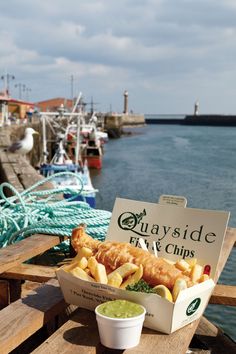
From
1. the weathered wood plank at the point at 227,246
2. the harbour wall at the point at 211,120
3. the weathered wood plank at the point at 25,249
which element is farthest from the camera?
the harbour wall at the point at 211,120

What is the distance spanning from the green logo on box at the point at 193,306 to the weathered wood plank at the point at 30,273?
1.04 m

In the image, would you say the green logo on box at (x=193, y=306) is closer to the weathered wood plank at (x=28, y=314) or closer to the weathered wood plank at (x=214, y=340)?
the weathered wood plank at (x=28, y=314)

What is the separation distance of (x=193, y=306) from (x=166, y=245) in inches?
24.1

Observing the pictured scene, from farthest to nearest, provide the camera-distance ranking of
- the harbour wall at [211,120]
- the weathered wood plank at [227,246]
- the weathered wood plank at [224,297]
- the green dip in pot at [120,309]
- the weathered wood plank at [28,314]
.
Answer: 1. the harbour wall at [211,120]
2. the weathered wood plank at [227,246]
3. the weathered wood plank at [224,297]
4. the weathered wood plank at [28,314]
5. the green dip in pot at [120,309]

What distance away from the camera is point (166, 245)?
2516 millimetres

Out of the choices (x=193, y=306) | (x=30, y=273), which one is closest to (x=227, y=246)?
(x=193, y=306)

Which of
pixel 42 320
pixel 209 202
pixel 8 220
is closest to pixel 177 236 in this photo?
pixel 42 320

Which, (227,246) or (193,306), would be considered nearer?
(193,306)

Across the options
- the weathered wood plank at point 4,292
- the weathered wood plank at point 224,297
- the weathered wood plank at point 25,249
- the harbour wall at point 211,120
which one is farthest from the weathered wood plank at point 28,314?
the harbour wall at point 211,120

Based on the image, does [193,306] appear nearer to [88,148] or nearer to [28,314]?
[28,314]

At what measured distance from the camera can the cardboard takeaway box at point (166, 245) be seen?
185cm

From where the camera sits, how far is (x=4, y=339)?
185 centimetres

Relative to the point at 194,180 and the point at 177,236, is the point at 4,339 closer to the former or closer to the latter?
the point at 177,236

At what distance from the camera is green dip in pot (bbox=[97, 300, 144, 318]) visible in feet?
5.77
